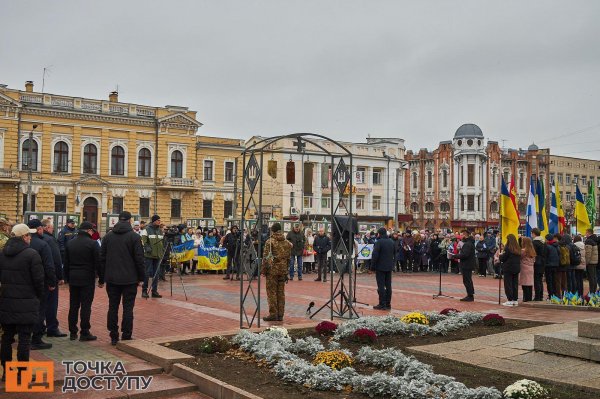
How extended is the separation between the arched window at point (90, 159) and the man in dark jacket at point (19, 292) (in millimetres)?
45678

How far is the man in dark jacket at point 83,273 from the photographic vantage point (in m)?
9.73

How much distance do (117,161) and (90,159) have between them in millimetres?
2224

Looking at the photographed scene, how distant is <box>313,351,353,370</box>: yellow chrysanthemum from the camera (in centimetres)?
787

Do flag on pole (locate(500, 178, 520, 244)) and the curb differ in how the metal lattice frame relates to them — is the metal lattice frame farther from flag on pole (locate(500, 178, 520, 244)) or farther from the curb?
flag on pole (locate(500, 178, 520, 244))

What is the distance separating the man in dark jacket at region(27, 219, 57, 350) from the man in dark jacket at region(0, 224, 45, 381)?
0.90 m

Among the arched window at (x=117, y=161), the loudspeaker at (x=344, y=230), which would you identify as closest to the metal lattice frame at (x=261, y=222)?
the loudspeaker at (x=344, y=230)

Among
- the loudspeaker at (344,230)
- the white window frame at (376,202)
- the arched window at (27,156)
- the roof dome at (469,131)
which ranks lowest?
the loudspeaker at (344,230)

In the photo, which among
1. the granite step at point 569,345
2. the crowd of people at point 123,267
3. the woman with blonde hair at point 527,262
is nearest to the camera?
the crowd of people at point 123,267

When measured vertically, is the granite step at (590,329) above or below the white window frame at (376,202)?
below

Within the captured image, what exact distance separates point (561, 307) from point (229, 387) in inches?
390

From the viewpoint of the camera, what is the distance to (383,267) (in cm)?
1428

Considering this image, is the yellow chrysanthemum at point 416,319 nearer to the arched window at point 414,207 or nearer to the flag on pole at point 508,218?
the flag on pole at point 508,218

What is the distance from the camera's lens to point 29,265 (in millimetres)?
7586

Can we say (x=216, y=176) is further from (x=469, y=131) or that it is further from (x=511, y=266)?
(x=511, y=266)
